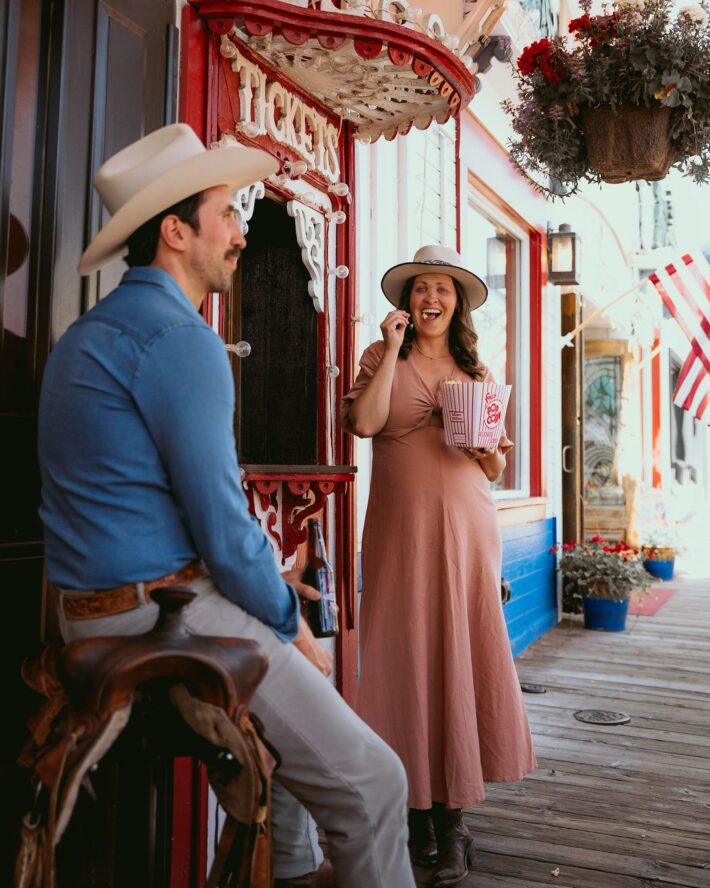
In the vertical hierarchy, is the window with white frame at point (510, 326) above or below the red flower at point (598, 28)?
below

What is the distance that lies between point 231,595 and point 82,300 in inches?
42.4

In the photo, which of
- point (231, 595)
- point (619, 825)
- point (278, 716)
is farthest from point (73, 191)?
point (619, 825)

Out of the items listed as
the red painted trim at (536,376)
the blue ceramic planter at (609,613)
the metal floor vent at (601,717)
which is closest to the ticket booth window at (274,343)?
the metal floor vent at (601,717)

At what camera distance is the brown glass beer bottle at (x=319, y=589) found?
2.41m

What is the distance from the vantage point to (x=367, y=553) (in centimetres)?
308

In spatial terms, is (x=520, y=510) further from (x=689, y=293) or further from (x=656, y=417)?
(x=656, y=417)

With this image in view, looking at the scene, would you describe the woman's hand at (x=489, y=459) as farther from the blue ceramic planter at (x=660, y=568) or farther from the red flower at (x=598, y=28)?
the blue ceramic planter at (x=660, y=568)

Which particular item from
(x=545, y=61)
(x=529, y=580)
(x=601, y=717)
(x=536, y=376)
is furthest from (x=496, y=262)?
(x=601, y=717)

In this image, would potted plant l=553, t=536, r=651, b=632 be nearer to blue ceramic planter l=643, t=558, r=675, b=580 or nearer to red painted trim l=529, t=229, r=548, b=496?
red painted trim l=529, t=229, r=548, b=496

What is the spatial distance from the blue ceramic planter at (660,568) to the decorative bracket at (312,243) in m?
8.44

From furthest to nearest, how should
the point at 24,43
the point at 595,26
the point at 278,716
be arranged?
the point at 595,26 < the point at 24,43 < the point at 278,716

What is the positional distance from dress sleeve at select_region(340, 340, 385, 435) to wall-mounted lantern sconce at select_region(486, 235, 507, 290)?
3.79 meters

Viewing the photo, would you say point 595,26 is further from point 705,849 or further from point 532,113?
point 705,849

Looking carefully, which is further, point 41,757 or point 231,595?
point 231,595
